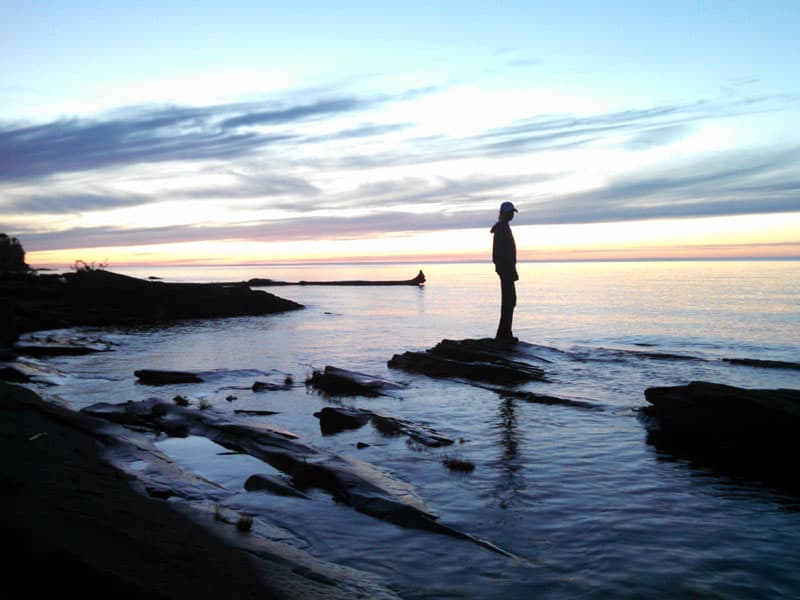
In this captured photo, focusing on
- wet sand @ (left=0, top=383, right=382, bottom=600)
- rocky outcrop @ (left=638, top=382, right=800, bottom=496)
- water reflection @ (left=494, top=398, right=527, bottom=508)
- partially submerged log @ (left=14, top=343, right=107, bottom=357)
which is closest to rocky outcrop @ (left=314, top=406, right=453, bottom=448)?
water reflection @ (left=494, top=398, right=527, bottom=508)

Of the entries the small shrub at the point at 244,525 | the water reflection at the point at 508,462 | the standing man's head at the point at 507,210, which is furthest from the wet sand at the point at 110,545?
the standing man's head at the point at 507,210

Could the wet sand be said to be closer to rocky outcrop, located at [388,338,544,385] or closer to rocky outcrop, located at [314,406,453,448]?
rocky outcrop, located at [314,406,453,448]

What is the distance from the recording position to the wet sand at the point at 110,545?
19.8ft

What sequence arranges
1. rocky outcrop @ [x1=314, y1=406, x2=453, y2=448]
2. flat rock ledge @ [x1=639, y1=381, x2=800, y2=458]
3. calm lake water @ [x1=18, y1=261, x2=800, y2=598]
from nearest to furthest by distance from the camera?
calm lake water @ [x1=18, y1=261, x2=800, y2=598] → flat rock ledge @ [x1=639, y1=381, x2=800, y2=458] → rocky outcrop @ [x1=314, y1=406, x2=453, y2=448]

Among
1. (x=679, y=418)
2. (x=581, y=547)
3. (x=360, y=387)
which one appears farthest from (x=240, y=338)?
(x=581, y=547)

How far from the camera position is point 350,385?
22.9 meters

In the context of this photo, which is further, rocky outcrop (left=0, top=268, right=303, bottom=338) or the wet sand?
rocky outcrop (left=0, top=268, right=303, bottom=338)

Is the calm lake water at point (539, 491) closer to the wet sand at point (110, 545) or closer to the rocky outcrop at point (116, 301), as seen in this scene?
the wet sand at point (110, 545)

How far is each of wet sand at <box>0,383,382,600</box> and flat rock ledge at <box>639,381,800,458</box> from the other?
1021 centimetres

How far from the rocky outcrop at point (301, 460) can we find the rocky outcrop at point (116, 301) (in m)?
34.0

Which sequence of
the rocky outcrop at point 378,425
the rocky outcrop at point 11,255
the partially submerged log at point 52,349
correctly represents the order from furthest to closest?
the rocky outcrop at point 11,255 → the partially submerged log at point 52,349 → the rocky outcrop at point 378,425

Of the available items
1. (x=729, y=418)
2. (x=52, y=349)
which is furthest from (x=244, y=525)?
(x=52, y=349)

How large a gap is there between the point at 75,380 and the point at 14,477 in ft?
58.6

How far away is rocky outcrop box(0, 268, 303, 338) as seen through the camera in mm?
53062
